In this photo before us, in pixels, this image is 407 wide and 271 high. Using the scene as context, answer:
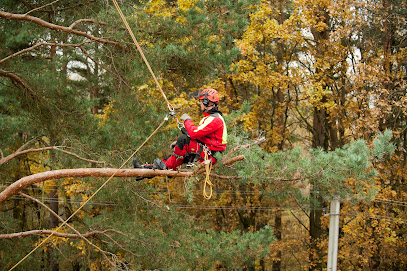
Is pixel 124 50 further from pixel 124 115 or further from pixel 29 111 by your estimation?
pixel 29 111

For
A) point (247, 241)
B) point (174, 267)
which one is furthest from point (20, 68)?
point (247, 241)

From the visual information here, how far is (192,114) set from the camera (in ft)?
44.2

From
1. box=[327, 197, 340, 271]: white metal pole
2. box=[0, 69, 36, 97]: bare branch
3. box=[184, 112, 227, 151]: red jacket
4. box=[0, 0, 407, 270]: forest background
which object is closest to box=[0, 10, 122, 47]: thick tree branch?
box=[0, 0, 407, 270]: forest background

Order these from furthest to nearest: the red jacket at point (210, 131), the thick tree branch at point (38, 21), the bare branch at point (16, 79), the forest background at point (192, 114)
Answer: the bare branch at point (16, 79) → the thick tree branch at point (38, 21) → the forest background at point (192, 114) → the red jacket at point (210, 131)

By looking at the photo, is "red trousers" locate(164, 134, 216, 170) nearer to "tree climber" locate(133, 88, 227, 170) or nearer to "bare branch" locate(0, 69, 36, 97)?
"tree climber" locate(133, 88, 227, 170)

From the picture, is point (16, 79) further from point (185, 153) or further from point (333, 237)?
point (333, 237)

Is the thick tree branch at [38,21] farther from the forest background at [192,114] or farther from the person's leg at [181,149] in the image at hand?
the person's leg at [181,149]

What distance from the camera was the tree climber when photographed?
204 inches

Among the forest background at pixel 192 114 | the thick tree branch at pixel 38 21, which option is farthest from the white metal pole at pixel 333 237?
the thick tree branch at pixel 38 21

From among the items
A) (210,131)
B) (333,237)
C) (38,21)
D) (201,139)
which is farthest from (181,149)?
(38,21)

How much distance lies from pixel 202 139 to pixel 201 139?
0.5 inches

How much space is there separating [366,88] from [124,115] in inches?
282

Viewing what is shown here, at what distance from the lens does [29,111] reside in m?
9.44

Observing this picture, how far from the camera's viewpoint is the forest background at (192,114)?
5.79 m
